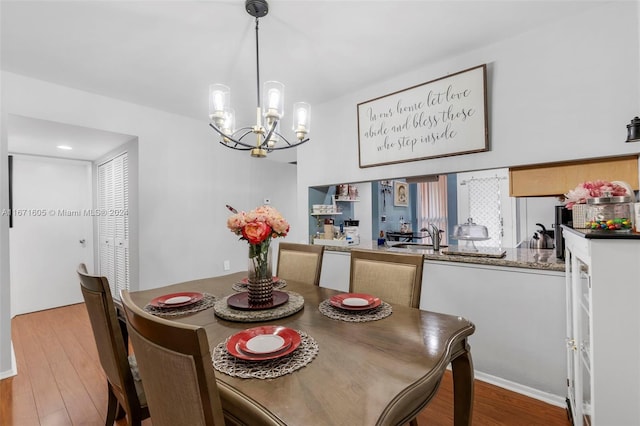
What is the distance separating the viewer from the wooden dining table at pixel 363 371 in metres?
0.72

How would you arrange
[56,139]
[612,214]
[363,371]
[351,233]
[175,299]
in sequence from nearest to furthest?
[363,371] → [612,214] → [175,299] → [56,139] → [351,233]

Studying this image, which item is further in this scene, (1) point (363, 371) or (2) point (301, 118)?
(2) point (301, 118)

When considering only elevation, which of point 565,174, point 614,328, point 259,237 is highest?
point 565,174

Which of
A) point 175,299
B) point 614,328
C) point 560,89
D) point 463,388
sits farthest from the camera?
point 560,89

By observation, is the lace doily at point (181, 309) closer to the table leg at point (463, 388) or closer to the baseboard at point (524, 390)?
the table leg at point (463, 388)

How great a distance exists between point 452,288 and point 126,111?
3.42 metres

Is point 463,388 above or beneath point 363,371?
beneath

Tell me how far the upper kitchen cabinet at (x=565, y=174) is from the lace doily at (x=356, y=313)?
1467 millimetres

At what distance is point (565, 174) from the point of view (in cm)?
200

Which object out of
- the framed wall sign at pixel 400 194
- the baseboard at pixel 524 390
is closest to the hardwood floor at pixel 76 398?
the baseboard at pixel 524 390

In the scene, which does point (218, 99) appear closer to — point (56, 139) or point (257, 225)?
point (257, 225)

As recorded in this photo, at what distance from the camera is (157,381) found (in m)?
0.73

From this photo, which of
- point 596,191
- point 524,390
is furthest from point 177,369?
point 524,390

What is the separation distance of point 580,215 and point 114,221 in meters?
4.50
